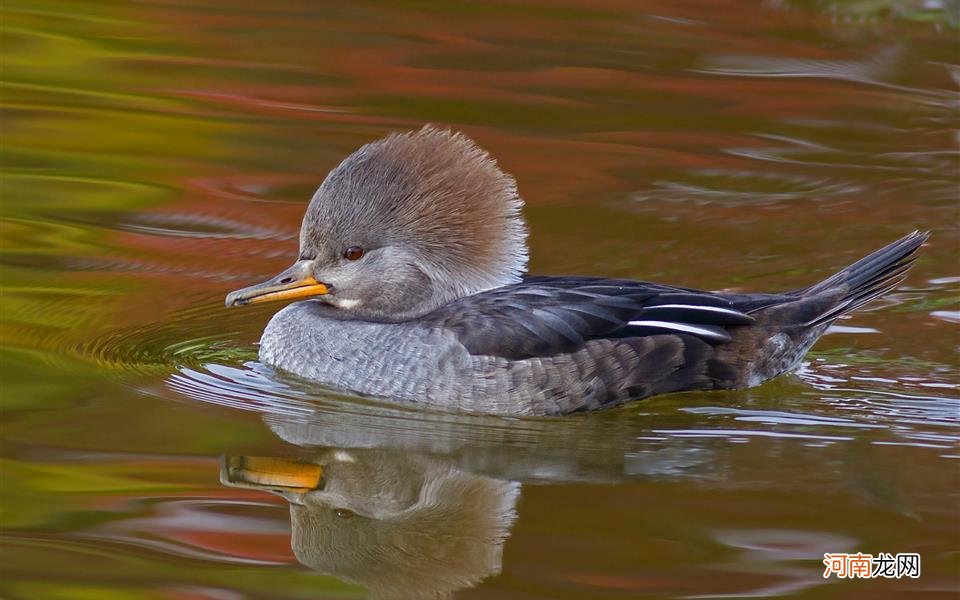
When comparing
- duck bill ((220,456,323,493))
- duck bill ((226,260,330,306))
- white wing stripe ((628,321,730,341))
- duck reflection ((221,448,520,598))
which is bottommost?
duck reflection ((221,448,520,598))

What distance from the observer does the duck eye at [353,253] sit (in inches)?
308

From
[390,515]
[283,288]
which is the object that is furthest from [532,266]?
[390,515]

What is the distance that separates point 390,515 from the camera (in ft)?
20.8

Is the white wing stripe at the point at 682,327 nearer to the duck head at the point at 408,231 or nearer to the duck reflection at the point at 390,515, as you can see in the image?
the duck head at the point at 408,231

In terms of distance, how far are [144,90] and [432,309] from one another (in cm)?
566

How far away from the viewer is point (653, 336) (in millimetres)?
7664

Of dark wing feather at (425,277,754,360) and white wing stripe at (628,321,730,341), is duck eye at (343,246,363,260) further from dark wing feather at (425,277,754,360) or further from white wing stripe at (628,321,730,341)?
white wing stripe at (628,321,730,341)

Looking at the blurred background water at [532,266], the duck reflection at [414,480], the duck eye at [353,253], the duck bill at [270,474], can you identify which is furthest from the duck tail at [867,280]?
the duck bill at [270,474]

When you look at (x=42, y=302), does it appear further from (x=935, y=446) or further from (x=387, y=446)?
(x=935, y=446)

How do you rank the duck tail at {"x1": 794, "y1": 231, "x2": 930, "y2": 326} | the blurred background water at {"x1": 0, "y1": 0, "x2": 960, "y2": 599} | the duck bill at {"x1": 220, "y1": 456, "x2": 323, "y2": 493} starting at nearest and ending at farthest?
the blurred background water at {"x1": 0, "y1": 0, "x2": 960, "y2": 599} < the duck bill at {"x1": 220, "y1": 456, "x2": 323, "y2": 493} < the duck tail at {"x1": 794, "y1": 231, "x2": 930, "y2": 326}

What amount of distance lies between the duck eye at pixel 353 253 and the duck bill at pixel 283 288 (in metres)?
0.21

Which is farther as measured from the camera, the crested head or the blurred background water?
the crested head

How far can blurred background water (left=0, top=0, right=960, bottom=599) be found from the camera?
5949 mm

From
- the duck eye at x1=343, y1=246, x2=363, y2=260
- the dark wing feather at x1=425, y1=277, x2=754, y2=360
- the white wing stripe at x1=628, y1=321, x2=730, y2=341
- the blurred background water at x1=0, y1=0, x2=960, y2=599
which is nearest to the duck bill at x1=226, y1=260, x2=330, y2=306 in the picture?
the duck eye at x1=343, y1=246, x2=363, y2=260
